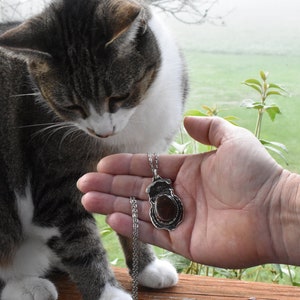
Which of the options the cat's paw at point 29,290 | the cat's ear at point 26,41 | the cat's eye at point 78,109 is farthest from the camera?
the cat's paw at point 29,290

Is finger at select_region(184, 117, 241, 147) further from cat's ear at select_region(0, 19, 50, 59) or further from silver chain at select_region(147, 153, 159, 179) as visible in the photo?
cat's ear at select_region(0, 19, 50, 59)

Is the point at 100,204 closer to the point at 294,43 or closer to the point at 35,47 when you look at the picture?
the point at 35,47

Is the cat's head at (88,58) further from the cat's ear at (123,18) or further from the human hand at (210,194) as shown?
the human hand at (210,194)

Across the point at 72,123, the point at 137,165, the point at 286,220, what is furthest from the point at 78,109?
the point at 286,220

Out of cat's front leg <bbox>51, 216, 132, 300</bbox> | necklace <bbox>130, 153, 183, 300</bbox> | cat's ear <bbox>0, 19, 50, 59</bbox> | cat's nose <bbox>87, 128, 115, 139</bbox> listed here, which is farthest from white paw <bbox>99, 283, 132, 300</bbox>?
cat's ear <bbox>0, 19, 50, 59</bbox>

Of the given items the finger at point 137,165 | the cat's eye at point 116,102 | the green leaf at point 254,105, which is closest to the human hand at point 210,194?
the finger at point 137,165

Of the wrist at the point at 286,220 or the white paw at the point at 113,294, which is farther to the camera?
the white paw at the point at 113,294

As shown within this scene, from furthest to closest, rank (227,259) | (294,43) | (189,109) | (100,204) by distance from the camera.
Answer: (294,43) → (189,109) → (100,204) → (227,259)

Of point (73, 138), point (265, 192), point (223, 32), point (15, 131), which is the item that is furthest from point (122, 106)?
point (223, 32)

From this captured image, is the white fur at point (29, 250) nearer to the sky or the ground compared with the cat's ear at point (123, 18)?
nearer to the ground
